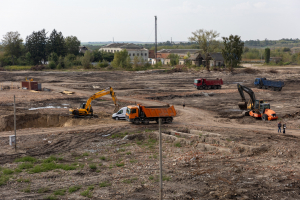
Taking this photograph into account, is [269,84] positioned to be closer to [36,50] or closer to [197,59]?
[197,59]

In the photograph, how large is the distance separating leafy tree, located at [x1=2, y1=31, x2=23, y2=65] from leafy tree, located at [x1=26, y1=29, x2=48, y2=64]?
3723 millimetres

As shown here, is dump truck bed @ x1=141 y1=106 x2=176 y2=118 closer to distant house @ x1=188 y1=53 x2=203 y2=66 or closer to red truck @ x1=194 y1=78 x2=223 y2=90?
red truck @ x1=194 y1=78 x2=223 y2=90

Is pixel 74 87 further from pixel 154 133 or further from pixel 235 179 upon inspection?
pixel 235 179

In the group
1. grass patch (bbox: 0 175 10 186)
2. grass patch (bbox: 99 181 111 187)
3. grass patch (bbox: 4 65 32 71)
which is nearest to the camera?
grass patch (bbox: 99 181 111 187)

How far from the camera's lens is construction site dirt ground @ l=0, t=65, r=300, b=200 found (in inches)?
647

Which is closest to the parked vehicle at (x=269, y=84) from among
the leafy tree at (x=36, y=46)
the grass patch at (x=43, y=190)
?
the grass patch at (x=43, y=190)

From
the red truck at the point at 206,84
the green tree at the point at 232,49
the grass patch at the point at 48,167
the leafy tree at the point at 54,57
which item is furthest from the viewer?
the leafy tree at the point at 54,57

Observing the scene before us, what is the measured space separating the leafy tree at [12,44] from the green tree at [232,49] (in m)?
69.6

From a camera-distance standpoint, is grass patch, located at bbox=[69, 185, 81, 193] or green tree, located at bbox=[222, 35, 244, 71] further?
green tree, located at bbox=[222, 35, 244, 71]

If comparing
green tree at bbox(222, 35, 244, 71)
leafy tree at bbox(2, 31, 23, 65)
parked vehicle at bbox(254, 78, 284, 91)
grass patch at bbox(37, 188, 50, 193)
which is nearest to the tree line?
leafy tree at bbox(2, 31, 23, 65)

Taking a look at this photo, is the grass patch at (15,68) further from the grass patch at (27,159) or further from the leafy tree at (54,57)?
the grass patch at (27,159)

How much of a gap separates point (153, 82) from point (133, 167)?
51.3 meters

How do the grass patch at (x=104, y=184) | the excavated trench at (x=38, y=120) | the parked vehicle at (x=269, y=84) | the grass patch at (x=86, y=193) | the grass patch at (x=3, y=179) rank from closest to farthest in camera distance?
the grass patch at (x=86, y=193) → the grass patch at (x=104, y=184) → the grass patch at (x=3, y=179) → the excavated trench at (x=38, y=120) → the parked vehicle at (x=269, y=84)

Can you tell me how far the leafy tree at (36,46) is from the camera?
10506 cm
